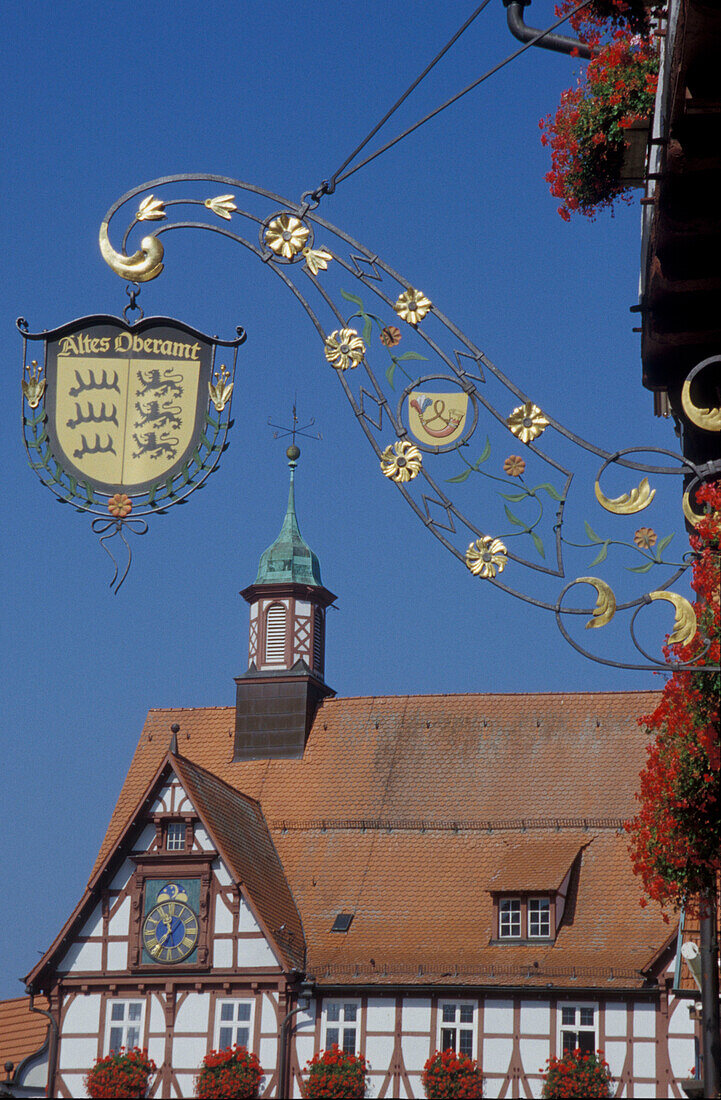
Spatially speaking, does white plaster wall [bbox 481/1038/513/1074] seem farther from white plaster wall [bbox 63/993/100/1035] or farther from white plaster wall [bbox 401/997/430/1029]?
white plaster wall [bbox 63/993/100/1035]

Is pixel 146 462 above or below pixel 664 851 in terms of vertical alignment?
above

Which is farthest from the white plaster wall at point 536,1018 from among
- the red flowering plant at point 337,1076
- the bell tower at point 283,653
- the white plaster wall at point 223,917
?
the bell tower at point 283,653

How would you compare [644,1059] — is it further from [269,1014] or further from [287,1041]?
A: [269,1014]

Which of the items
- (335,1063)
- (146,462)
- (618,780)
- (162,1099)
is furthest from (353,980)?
(146,462)

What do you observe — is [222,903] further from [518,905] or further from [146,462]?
[146,462]

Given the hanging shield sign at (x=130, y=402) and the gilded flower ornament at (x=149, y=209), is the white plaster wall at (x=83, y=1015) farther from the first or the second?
the gilded flower ornament at (x=149, y=209)

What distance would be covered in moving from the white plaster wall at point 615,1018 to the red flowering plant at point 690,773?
1460 centimetres

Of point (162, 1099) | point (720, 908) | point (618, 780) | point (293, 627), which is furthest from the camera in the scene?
point (293, 627)

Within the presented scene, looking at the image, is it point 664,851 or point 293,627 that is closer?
point 664,851

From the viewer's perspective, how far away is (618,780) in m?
32.8

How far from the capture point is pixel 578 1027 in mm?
28641

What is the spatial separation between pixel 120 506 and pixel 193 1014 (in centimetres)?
2118

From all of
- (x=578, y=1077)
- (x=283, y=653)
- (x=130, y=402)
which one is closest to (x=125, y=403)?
(x=130, y=402)

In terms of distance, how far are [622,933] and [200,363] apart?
2142 centimetres
